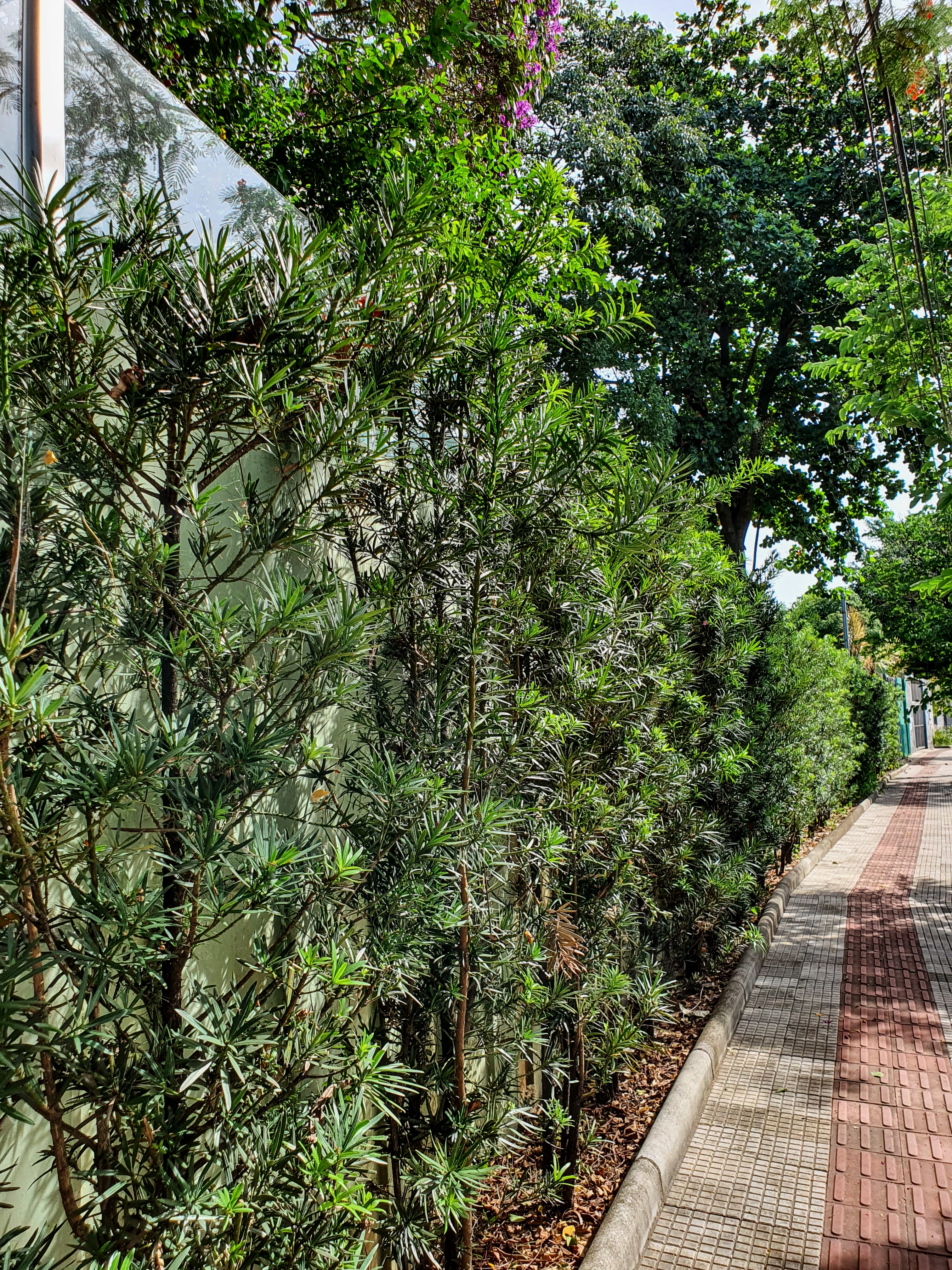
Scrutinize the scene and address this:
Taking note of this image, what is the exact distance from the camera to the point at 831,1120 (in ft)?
14.1

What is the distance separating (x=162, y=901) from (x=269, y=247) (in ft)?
4.38

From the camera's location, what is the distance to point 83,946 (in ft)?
4.45

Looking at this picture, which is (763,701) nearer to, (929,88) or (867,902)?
(867,902)

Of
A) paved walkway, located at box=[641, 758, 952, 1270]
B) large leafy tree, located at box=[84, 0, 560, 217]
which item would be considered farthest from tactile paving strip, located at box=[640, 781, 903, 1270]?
large leafy tree, located at box=[84, 0, 560, 217]

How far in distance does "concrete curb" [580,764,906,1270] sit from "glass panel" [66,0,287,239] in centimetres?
398

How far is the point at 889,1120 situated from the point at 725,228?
12482 millimetres

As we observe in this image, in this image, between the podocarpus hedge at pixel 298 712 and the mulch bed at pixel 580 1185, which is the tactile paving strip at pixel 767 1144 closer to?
the mulch bed at pixel 580 1185

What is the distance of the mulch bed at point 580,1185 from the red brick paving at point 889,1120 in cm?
94

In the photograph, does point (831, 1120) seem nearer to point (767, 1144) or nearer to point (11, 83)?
point (767, 1144)

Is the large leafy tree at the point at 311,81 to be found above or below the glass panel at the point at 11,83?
above

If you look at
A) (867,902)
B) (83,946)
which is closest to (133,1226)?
(83,946)

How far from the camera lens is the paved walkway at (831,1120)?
10.9ft

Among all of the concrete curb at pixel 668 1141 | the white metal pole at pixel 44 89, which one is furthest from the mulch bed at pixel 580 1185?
the white metal pole at pixel 44 89

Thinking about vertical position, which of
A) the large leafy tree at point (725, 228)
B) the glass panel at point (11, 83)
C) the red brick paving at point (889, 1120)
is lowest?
the red brick paving at point (889, 1120)
